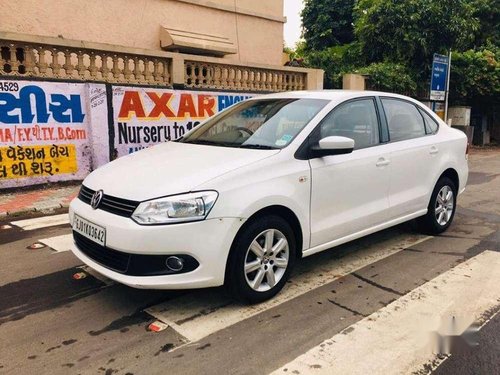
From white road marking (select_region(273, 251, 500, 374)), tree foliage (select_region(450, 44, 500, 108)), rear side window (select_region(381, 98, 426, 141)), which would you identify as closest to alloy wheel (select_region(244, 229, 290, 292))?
white road marking (select_region(273, 251, 500, 374))

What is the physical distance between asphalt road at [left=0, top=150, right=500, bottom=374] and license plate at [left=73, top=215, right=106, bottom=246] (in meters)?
0.54

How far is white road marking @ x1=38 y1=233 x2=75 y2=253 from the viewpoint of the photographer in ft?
16.5

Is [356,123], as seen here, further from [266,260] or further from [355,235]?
[266,260]

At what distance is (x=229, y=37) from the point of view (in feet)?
43.2

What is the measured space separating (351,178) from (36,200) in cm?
517

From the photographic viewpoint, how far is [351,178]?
4.23 m

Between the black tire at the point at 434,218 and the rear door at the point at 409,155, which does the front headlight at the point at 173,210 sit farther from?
the black tire at the point at 434,218

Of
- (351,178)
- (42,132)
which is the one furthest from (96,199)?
(42,132)

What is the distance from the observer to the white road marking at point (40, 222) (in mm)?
6043

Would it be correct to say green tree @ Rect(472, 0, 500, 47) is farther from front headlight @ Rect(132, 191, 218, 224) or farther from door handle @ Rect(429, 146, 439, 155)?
front headlight @ Rect(132, 191, 218, 224)

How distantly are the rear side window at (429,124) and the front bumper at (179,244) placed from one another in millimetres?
3070

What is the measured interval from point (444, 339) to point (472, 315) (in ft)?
1.45

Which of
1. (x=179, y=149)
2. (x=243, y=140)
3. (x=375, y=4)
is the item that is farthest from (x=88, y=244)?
(x=375, y=4)

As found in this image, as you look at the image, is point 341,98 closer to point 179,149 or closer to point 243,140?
point 243,140
